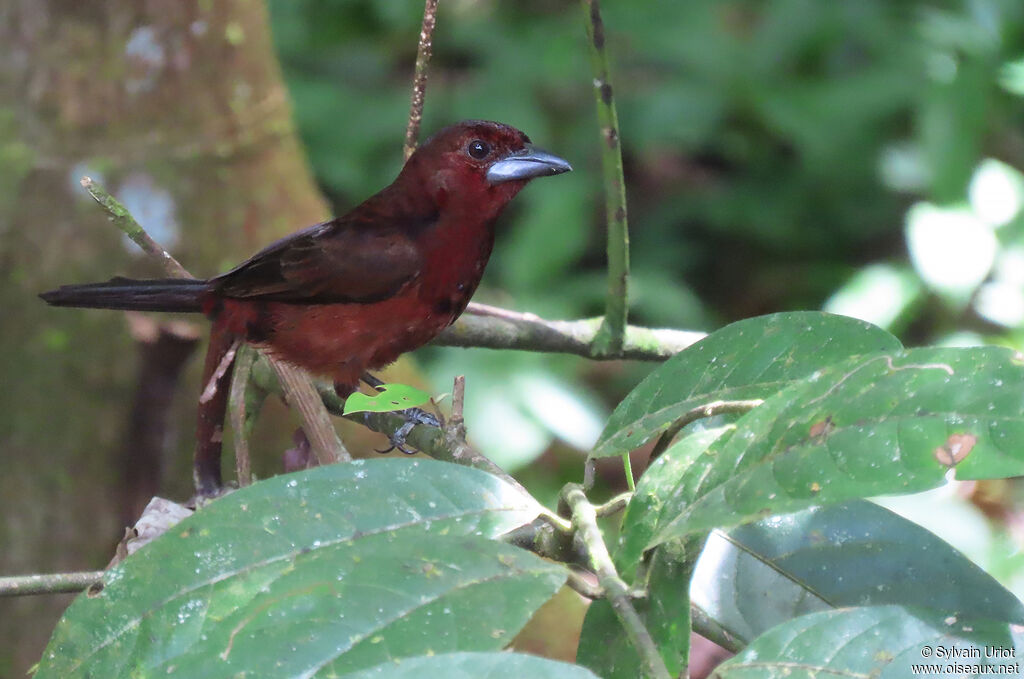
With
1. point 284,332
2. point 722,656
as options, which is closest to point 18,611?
point 284,332

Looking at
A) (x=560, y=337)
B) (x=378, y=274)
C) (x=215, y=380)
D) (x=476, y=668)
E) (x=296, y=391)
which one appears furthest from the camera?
(x=378, y=274)

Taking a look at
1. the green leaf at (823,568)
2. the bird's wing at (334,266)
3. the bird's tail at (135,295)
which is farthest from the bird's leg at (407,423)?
the green leaf at (823,568)

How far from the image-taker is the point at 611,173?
168 cm

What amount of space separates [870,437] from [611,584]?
25 cm

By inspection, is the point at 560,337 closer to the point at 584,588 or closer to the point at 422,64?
the point at 422,64

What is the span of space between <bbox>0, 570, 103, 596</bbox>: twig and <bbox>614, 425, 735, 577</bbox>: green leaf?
61 centimetres

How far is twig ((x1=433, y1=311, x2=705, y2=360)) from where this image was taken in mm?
2164

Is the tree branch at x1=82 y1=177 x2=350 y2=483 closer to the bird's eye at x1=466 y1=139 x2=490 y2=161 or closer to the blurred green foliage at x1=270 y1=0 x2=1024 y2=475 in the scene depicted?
the bird's eye at x1=466 y1=139 x2=490 y2=161

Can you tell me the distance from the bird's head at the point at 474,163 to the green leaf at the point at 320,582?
145 cm

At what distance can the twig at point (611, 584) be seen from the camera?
856 millimetres

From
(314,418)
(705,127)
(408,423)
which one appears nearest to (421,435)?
(314,418)

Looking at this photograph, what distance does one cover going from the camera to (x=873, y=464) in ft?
2.84

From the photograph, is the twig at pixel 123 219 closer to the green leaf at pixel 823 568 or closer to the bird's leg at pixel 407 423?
the bird's leg at pixel 407 423

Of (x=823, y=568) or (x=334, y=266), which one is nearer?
(x=823, y=568)
